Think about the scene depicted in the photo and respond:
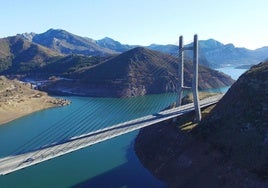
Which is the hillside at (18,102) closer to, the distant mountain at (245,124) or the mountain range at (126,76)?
the mountain range at (126,76)

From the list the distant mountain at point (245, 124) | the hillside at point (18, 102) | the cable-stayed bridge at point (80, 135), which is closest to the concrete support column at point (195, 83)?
the cable-stayed bridge at point (80, 135)

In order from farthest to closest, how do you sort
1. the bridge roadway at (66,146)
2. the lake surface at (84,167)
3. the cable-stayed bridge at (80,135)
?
the lake surface at (84,167) < the cable-stayed bridge at (80,135) < the bridge roadway at (66,146)

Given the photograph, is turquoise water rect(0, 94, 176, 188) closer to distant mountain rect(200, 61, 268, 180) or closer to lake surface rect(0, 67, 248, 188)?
lake surface rect(0, 67, 248, 188)

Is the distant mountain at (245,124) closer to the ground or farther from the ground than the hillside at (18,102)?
farther from the ground

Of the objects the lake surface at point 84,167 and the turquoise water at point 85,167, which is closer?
the lake surface at point 84,167

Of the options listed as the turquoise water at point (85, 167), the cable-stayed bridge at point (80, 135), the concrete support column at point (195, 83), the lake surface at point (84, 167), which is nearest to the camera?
the cable-stayed bridge at point (80, 135)

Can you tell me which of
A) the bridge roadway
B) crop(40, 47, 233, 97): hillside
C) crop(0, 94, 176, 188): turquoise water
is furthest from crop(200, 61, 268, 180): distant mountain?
crop(40, 47, 233, 97): hillside

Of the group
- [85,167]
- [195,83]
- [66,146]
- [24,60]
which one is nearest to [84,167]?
[85,167]

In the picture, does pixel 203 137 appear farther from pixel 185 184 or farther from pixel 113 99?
pixel 113 99

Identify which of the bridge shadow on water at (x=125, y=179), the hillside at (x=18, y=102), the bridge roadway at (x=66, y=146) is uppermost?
the bridge roadway at (x=66, y=146)
